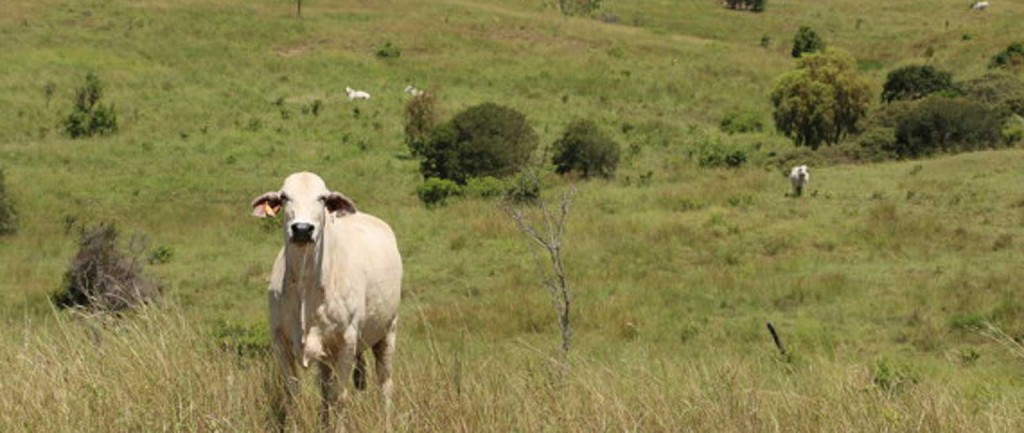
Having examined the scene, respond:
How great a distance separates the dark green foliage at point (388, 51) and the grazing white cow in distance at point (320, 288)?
54.7 meters

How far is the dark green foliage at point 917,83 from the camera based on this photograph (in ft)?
153

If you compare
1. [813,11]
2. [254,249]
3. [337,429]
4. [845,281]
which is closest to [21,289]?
[254,249]

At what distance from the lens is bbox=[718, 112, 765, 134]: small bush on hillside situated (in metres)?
48.1

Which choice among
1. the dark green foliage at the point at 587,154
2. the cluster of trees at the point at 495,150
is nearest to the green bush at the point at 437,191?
the cluster of trees at the point at 495,150

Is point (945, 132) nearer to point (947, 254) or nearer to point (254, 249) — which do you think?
point (947, 254)

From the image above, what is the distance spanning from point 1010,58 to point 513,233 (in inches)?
1380

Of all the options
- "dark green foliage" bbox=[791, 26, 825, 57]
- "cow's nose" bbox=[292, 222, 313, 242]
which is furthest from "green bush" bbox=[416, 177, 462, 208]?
"dark green foliage" bbox=[791, 26, 825, 57]

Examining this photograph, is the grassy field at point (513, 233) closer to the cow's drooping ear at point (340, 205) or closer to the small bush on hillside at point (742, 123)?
the cow's drooping ear at point (340, 205)

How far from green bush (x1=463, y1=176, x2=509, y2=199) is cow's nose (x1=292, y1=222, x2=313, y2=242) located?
2701 centimetres

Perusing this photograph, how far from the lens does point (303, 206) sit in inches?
231

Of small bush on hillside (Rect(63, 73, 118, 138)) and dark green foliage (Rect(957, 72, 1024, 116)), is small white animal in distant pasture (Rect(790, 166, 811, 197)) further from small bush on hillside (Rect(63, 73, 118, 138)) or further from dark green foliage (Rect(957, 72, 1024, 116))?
small bush on hillside (Rect(63, 73, 118, 138))

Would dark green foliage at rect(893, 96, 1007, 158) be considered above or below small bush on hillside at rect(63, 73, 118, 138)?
above

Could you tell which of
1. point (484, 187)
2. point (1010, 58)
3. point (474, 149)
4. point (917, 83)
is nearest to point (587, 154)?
point (474, 149)

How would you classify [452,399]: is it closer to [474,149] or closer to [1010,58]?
[474,149]
